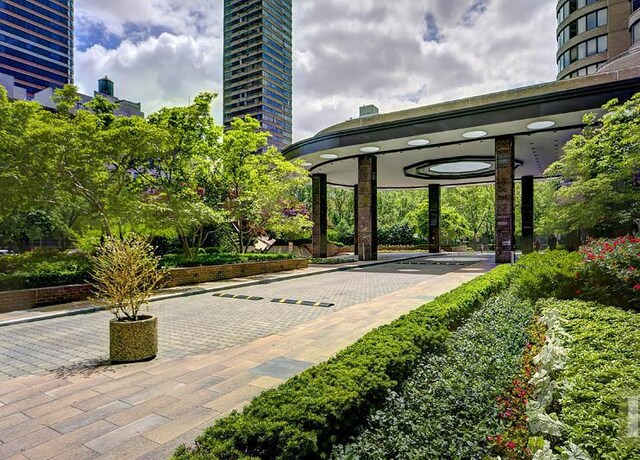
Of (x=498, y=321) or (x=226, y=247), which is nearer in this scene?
(x=498, y=321)

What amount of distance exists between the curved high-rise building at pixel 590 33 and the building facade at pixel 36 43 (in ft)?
286

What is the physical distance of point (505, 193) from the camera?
17406mm

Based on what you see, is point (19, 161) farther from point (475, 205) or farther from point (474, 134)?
point (475, 205)

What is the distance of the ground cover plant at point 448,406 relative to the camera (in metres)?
2.69

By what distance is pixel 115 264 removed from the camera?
519 centimetres

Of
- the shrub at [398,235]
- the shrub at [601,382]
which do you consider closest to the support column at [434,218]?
the shrub at [398,235]

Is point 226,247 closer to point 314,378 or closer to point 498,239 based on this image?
point 498,239

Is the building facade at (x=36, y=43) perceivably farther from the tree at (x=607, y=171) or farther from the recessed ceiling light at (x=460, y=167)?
the tree at (x=607, y=171)

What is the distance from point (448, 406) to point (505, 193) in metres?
16.3

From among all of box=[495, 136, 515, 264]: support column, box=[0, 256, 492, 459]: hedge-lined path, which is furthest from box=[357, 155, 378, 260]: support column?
box=[0, 256, 492, 459]: hedge-lined path

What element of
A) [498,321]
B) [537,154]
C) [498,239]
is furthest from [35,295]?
[537,154]

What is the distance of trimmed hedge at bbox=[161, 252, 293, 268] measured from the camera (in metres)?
13.5

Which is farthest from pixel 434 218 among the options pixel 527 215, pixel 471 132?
pixel 471 132

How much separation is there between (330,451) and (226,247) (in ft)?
61.1
